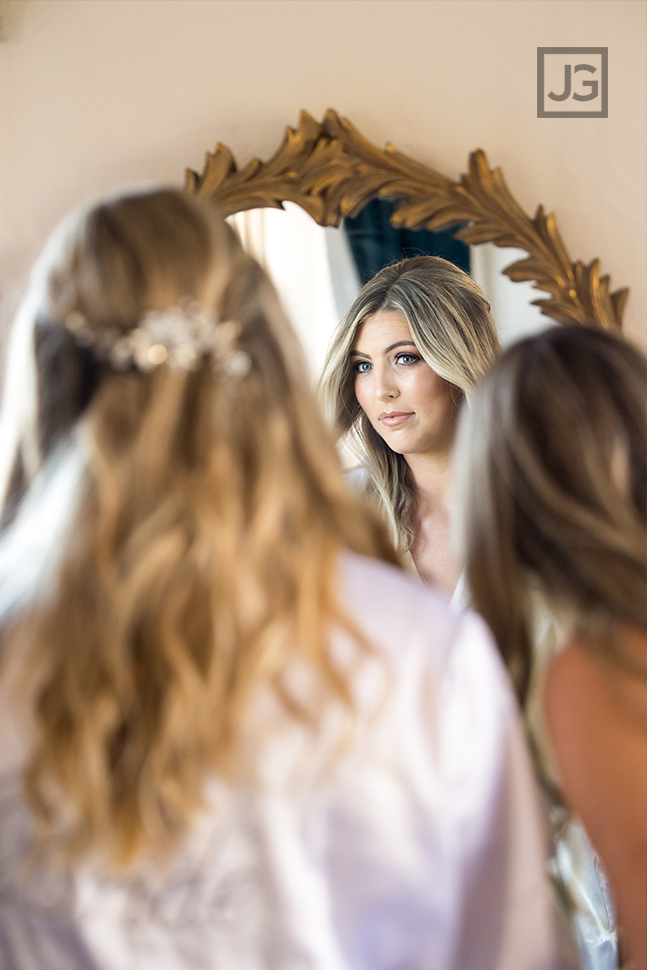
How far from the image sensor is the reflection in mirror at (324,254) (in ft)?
5.28

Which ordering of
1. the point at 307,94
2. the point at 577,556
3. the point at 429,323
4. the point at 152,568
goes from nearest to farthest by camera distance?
the point at 152,568 → the point at 577,556 → the point at 429,323 → the point at 307,94

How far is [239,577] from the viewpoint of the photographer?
0.70 metres

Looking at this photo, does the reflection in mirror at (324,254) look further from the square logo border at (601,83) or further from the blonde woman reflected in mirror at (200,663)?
the blonde woman reflected in mirror at (200,663)

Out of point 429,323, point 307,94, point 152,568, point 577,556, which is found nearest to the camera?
point 152,568

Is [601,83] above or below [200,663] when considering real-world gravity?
above

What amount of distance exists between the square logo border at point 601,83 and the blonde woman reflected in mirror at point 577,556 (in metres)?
0.98

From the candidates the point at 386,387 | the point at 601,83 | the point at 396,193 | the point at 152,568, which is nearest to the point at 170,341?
the point at 152,568

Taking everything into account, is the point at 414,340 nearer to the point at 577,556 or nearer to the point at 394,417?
the point at 394,417

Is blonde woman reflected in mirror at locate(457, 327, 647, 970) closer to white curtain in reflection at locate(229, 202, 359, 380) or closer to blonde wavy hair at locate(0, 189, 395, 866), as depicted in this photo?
blonde wavy hair at locate(0, 189, 395, 866)

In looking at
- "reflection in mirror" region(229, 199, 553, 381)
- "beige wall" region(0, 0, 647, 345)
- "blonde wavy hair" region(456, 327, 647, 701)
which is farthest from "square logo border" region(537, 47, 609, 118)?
"blonde wavy hair" region(456, 327, 647, 701)

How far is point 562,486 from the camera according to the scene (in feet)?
2.96

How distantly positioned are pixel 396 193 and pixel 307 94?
0.28 metres

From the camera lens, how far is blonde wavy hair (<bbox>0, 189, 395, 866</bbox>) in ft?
2.29

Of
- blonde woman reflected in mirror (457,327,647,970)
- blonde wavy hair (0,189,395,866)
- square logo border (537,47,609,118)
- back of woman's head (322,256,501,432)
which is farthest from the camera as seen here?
square logo border (537,47,609,118)
